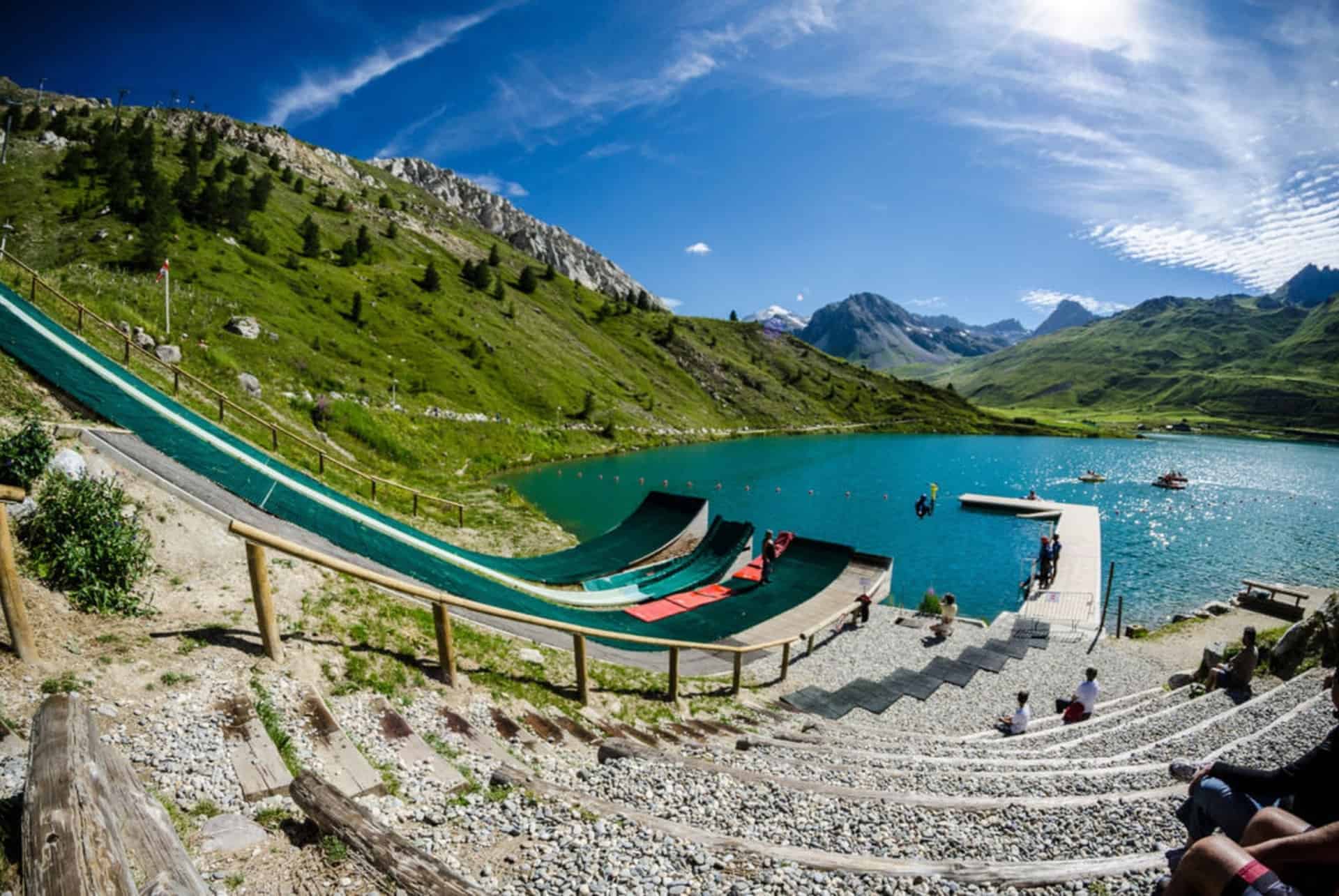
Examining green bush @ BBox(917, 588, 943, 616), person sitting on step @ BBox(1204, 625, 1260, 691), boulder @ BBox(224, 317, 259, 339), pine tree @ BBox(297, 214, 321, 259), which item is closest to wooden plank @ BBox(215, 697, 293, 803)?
person sitting on step @ BBox(1204, 625, 1260, 691)

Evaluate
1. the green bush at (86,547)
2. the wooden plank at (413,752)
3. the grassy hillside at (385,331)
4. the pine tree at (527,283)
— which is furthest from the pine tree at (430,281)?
the wooden plank at (413,752)

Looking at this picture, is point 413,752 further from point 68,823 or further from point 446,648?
point 68,823

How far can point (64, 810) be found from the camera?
3.32 metres

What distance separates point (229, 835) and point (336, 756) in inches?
56.8

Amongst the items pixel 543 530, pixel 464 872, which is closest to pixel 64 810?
pixel 464 872

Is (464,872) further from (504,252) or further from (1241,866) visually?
(504,252)

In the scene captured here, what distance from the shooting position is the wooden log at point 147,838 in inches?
138

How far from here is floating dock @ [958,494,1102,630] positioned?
29.3 meters

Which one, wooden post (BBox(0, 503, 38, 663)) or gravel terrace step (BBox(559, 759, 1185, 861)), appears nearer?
→ gravel terrace step (BBox(559, 759, 1185, 861))

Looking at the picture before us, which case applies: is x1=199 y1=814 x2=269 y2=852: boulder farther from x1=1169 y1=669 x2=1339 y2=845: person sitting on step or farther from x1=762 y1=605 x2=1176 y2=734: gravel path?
x1=762 y1=605 x2=1176 y2=734: gravel path

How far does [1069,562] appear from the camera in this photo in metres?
39.5

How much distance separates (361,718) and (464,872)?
9.72ft

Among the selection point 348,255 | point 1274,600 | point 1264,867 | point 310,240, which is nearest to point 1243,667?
point 1264,867

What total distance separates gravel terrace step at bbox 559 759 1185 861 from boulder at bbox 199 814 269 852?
3.29 metres
